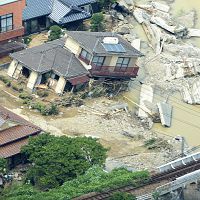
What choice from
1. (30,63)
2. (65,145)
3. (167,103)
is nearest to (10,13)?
(30,63)

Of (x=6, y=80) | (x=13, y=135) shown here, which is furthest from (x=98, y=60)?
(x=13, y=135)

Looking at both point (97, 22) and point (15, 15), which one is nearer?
point (15, 15)

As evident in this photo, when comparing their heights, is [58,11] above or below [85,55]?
below

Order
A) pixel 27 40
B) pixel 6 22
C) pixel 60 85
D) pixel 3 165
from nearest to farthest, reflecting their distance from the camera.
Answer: pixel 3 165, pixel 60 85, pixel 6 22, pixel 27 40

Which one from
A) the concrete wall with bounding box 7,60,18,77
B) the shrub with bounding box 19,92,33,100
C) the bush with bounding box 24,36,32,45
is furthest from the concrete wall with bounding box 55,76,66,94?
the bush with bounding box 24,36,32,45

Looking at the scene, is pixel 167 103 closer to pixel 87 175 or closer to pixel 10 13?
pixel 10 13

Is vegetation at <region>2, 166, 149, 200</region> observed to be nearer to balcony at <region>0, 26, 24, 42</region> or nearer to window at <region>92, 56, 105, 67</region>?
window at <region>92, 56, 105, 67</region>

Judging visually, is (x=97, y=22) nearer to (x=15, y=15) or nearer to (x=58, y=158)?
(x=15, y=15)

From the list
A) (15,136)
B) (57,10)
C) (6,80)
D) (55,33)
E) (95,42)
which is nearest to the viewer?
(15,136)
